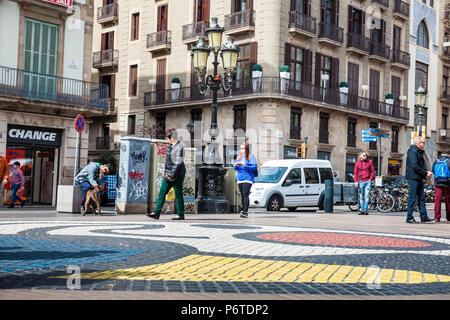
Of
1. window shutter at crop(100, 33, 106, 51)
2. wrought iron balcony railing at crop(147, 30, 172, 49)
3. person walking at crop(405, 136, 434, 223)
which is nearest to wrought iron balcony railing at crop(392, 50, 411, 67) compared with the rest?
wrought iron balcony railing at crop(147, 30, 172, 49)

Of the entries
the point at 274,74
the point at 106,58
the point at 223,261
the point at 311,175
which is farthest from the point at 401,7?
the point at 223,261

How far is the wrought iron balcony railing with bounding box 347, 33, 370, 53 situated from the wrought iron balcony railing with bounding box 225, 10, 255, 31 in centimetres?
814

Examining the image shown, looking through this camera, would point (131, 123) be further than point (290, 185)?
Yes

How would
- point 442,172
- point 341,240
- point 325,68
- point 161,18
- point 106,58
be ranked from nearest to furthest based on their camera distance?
point 341,240, point 442,172, point 325,68, point 161,18, point 106,58

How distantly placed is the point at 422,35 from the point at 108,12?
24.8 meters

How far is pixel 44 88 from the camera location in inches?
876

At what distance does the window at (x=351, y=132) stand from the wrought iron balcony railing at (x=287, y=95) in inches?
35.1

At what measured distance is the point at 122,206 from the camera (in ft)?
49.4

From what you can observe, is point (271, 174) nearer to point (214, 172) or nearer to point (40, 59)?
point (214, 172)

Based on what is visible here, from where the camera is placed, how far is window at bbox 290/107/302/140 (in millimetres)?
34000

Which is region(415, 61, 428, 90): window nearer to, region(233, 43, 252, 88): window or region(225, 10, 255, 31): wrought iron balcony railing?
region(233, 43, 252, 88): window

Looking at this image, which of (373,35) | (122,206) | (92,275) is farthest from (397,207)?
(373,35)

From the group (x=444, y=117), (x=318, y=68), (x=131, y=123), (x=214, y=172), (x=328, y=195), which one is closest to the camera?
(x=214, y=172)

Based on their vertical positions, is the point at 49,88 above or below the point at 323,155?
above
